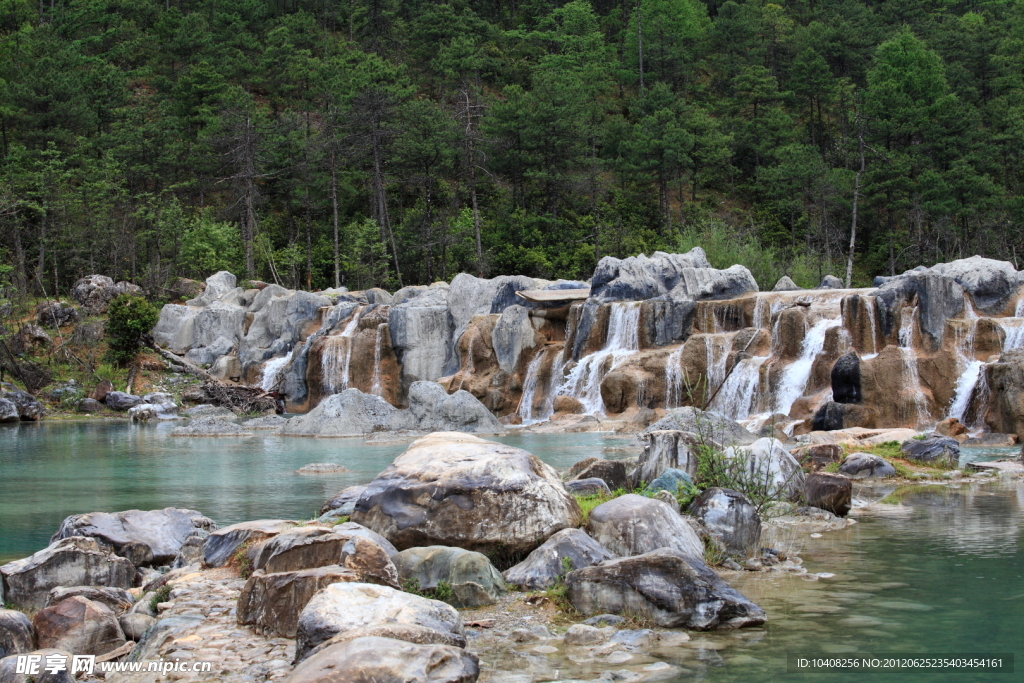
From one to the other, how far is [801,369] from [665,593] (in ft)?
56.9

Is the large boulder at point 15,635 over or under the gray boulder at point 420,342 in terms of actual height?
under

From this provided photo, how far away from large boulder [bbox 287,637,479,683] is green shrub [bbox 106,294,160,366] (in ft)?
104

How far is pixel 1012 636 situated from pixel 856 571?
181 cm

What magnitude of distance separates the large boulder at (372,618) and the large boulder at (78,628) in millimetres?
1503

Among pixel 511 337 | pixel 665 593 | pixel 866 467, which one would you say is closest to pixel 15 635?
pixel 665 593

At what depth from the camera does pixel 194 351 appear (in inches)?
1427

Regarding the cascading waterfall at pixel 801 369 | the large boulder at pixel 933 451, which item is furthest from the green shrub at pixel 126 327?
the large boulder at pixel 933 451

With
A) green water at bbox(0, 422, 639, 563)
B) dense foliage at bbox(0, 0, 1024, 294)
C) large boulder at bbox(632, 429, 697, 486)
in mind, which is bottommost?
green water at bbox(0, 422, 639, 563)

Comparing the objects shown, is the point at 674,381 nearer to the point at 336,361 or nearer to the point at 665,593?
the point at 336,361

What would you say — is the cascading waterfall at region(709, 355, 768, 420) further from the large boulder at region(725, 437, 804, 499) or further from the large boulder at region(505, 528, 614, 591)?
the large boulder at region(505, 528, 614, 591)

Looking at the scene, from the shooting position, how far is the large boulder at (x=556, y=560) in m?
7.15

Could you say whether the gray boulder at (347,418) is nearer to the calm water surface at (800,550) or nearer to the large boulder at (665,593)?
the calm water surface at (800,550)

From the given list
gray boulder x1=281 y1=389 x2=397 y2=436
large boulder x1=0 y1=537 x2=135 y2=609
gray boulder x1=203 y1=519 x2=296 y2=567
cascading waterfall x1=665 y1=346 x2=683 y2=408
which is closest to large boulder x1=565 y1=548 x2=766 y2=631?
gray boulder x1=203 y1=519 x2=296 y2=567

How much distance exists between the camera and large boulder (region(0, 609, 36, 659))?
596cm
